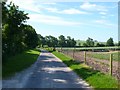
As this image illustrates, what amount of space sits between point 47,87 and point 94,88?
6.54ft

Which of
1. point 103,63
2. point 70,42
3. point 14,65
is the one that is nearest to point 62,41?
point 70,42

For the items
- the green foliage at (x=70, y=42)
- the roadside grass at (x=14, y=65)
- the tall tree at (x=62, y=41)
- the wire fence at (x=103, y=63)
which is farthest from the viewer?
the tall tree at (x=62, y=41)

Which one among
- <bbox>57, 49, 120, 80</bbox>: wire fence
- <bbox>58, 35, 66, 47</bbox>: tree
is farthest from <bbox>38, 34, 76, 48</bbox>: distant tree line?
<bbox>57, 49, 120, 80</bbox>: wire fence

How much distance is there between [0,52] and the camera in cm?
2278

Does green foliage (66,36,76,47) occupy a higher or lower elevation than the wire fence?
higher

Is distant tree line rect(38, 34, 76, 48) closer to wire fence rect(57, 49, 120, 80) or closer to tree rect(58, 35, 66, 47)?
tree rect(58, 35, 66, 47)

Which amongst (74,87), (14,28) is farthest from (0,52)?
(14,28)

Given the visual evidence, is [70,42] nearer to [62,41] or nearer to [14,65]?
[62,41]

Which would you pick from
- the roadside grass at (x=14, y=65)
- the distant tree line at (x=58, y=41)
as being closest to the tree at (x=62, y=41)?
the distant tree line at (x=58, y=41)

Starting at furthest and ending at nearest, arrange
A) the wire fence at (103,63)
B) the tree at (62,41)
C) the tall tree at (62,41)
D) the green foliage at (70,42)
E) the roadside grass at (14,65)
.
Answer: the tree at (62,41) → the tall tree at (62,41) → the green foliage at (70,42) → the roadside grass at (14,65) → the wire fence at (103,63)

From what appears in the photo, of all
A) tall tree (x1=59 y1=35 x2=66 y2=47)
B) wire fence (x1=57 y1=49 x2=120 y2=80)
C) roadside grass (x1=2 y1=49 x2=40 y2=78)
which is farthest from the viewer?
tall tree (x1=59 y1=35 x2=66 y2=47)

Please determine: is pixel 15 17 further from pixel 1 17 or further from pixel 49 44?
pixel 49 44

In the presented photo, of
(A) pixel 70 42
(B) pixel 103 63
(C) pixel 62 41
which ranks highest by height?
(C) pixel 62 41

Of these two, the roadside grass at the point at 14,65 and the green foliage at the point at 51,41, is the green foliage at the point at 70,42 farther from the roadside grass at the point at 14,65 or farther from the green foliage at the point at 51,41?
the roadside grass at the point at 14,65
